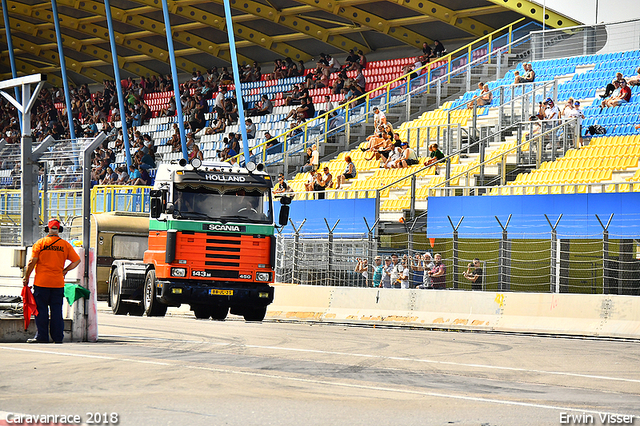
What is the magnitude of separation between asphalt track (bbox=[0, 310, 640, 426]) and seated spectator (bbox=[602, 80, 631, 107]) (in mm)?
13664

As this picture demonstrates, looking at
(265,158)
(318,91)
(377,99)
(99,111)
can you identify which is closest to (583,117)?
(377,99)

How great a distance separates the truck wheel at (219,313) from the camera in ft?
68.1

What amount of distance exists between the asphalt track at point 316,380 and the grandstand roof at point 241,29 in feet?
80.0

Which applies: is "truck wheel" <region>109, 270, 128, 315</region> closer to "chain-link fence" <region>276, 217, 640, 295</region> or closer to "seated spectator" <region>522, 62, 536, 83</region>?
"chain-link fence" <region>276, 217, 640, 295</region>

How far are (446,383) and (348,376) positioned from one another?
1.01 metres

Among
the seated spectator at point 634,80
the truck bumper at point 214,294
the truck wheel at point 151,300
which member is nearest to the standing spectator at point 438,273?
the truck bumper at point 214,294

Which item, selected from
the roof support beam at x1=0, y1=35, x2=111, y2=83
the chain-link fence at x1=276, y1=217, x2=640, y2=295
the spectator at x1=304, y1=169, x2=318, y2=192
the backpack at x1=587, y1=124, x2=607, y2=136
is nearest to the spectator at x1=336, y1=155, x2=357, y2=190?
the spectator at x1=304, y1=169, x2=318, y2=192

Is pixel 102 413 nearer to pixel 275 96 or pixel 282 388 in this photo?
pixel 282 388

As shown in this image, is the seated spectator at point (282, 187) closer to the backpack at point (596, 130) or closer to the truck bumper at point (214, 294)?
the backpack at point (596, 130)

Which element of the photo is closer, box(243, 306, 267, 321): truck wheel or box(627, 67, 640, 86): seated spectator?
box(243, 306, 267, 321): truck wheel

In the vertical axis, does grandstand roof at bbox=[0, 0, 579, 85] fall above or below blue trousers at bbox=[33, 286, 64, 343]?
above

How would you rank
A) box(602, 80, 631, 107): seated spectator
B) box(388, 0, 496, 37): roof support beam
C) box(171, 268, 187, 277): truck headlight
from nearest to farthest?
box(171, 268, 187, 277): truck headlight
box(602, 80, 631, 107): seated spectator
box(388, 0, 496, 37): roof support beam

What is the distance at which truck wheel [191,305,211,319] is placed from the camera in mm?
21250

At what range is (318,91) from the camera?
4416 cm
